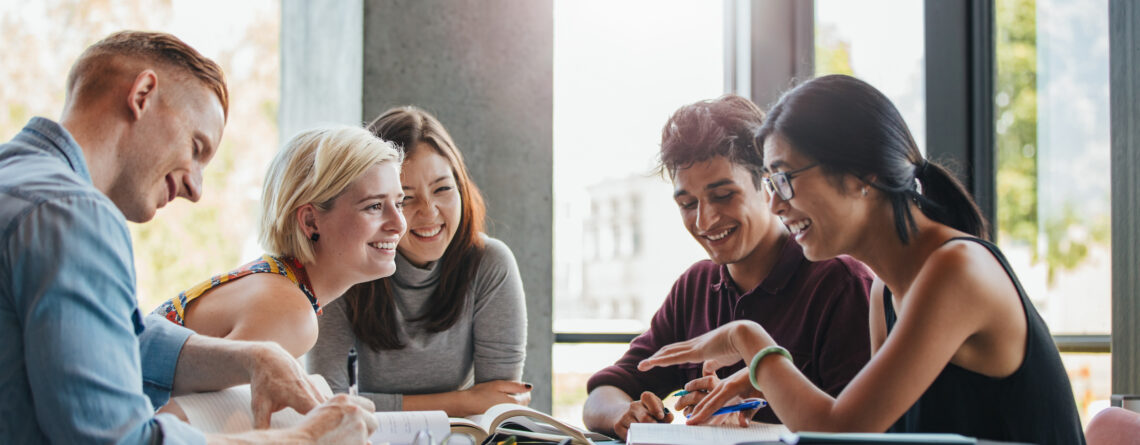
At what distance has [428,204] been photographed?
2.43 metres

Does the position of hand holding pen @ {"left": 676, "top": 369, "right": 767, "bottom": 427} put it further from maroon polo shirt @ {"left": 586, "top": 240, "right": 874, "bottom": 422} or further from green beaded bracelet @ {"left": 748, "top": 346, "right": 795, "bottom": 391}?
maroon polo shirt @ {"left": 586, "top": 240, "right": 874, "bottom": 422}

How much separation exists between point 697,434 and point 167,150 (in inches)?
42.9

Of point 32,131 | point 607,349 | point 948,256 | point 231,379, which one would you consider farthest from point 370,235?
point 607,349

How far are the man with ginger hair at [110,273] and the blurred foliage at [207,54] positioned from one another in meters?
3.18

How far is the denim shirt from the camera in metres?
0.98

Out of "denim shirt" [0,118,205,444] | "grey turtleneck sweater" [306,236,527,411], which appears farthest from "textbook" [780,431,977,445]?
"grey turtleneck sweater" [306,236,527,411]

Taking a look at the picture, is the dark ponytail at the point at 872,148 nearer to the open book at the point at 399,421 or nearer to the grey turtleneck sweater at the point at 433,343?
the open book at the point at 399,421

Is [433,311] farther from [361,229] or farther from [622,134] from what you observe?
[622,134]

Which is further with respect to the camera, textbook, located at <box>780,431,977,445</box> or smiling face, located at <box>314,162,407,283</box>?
smiling face, located at <box>314,162,407,283</box>

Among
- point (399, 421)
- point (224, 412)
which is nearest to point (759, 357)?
point (399, 421)

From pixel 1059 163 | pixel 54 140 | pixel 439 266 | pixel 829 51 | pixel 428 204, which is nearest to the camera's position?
pixel 54 140

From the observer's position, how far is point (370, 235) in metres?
2.04

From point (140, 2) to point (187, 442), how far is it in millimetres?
4282

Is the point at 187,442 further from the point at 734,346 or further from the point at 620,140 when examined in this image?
the point at 620,140
